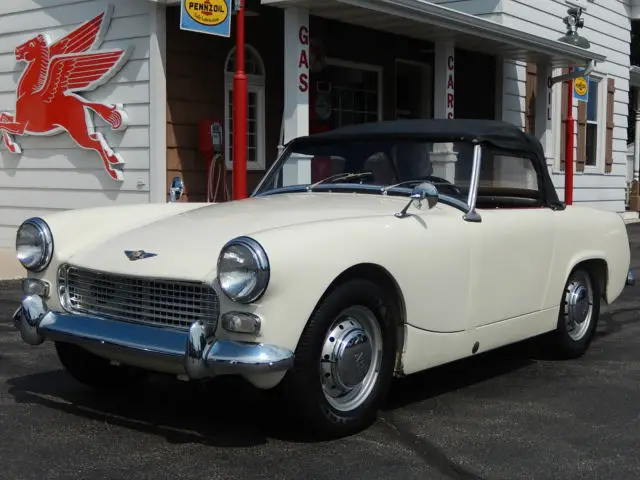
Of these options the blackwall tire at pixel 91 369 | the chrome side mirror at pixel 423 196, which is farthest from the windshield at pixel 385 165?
the blackwall tire at pixel 91 369

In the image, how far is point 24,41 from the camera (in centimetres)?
1161

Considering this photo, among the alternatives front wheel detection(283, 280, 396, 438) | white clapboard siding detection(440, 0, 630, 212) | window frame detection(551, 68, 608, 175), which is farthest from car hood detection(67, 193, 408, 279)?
window frame detection(551, 68, 608, 175)

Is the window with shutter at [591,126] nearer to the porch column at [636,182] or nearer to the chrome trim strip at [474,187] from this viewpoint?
the porch column at [636,182]

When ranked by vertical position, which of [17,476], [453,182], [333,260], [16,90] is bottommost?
[17,476]

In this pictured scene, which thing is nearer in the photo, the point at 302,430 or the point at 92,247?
the point at 302,430

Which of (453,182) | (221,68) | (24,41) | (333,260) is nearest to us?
(333,260)

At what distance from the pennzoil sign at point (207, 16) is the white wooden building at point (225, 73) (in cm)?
97

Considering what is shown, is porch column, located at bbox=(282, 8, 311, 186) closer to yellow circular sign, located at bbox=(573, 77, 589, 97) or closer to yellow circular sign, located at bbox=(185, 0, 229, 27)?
yellow circular sign, located at bbox=(185, 0, 229, 27)

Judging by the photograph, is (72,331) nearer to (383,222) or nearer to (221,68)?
(383,222)

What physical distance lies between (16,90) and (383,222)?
8.92 metres

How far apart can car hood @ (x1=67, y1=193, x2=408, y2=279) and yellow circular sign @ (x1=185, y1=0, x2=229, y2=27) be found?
12.9 feet

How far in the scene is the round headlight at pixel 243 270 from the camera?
3.48 m

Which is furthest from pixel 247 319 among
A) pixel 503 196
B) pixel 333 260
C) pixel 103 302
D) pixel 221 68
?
pixel 221 68

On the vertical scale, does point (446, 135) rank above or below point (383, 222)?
above
